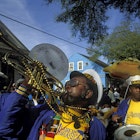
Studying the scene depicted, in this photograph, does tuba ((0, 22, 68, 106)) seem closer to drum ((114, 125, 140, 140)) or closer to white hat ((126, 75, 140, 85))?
drum ((114, 125, 140, 140))

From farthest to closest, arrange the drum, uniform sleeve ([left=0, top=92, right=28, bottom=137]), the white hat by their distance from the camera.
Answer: the white hat → the drum → uniform sleeve ([left=0, top=92, right=28, bottom=137])

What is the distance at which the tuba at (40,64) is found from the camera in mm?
2791

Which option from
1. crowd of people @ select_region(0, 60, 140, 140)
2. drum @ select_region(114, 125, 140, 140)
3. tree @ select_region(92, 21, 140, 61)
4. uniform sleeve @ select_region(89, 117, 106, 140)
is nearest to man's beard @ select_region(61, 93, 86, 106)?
crowd of people @ select_region(0, 60, 140, 140)

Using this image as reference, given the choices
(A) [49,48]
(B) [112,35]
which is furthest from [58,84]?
(B) [112,35]

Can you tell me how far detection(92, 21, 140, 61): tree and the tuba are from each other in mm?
28188

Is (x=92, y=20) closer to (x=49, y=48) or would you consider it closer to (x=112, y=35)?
(x=49, y=48)

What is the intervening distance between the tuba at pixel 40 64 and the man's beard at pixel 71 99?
6cm

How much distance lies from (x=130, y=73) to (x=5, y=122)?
2.45m

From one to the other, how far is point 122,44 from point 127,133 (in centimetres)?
3033

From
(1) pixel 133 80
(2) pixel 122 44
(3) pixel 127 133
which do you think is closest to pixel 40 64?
(3) pixel 127 133

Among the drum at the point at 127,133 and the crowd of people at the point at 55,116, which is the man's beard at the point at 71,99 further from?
the drum at the point at 127,133

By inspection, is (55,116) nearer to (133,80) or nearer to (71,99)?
(71,99)

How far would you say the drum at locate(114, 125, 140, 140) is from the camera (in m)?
3.33

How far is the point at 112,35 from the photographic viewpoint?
35.1 m
